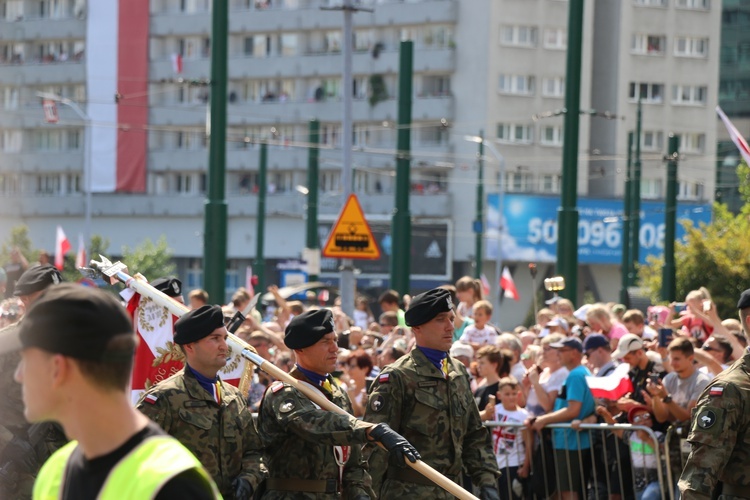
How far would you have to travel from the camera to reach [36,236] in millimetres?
77562

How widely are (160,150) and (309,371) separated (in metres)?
68.0

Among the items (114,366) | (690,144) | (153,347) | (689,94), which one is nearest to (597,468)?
(153,347)

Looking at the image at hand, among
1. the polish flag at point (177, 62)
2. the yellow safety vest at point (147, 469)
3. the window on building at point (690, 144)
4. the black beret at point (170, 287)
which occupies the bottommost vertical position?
the black beret at point (170, 287)

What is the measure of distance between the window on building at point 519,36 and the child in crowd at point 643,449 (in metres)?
58.2

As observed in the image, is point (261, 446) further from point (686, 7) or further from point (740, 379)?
point (686, 7)

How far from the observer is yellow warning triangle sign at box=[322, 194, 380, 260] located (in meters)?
19.0

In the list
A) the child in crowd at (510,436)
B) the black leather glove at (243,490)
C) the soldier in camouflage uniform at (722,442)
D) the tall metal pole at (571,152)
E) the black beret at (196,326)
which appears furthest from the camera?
the tall metal pole at (571,152)

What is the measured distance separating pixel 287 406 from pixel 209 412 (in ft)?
1.28

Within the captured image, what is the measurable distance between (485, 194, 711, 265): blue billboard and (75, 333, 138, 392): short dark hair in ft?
203

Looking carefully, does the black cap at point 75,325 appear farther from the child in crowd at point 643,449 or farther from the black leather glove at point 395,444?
the child in crowd at point 643,449

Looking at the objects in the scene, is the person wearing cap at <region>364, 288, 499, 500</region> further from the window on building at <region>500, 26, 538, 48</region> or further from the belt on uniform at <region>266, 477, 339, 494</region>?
the window on building at <region>500, 26, 538, 48</region>

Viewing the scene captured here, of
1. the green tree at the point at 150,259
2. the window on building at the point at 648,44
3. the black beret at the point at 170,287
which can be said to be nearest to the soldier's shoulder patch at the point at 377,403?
the black beret at the point at 170,287

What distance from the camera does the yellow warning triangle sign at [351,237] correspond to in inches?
750

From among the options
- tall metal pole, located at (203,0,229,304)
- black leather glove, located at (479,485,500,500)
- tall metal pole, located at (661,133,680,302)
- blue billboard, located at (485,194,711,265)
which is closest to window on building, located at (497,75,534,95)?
blue billboard, located at (485,194,711,265)
